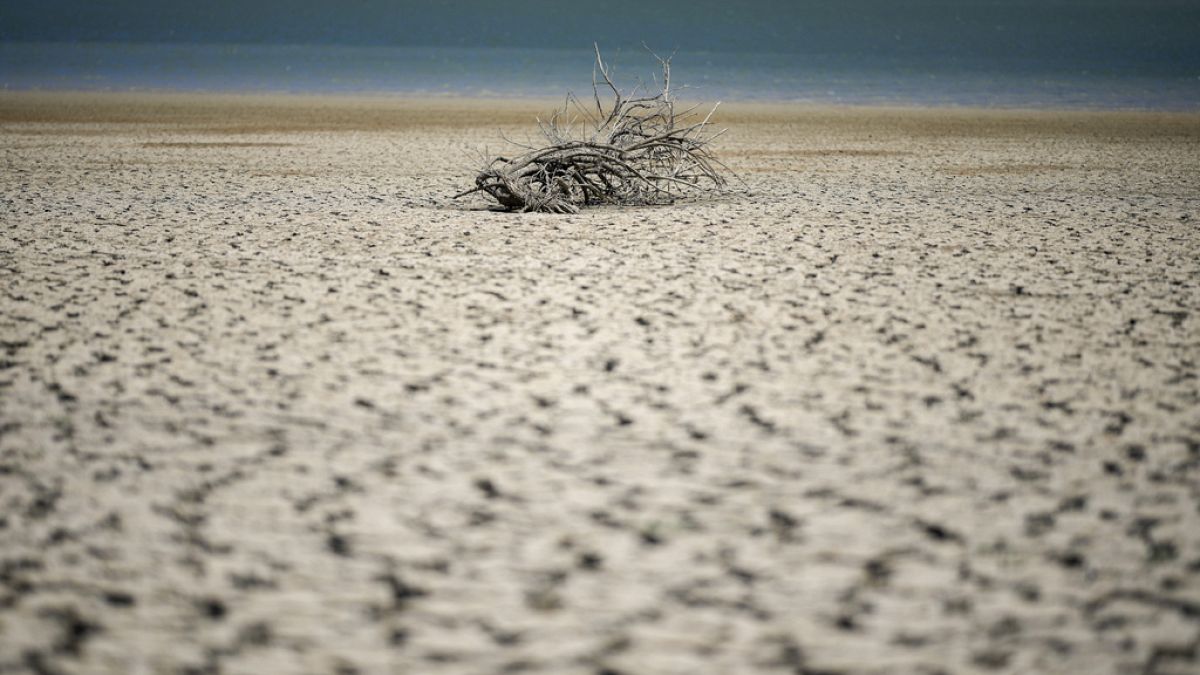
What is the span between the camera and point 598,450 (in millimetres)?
2422

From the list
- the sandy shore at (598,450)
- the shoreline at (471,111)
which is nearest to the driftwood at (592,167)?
the sandy shore at (598,450)

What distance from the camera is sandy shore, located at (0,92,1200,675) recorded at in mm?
1654

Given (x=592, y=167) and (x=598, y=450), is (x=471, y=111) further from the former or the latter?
(x=598, y=450)

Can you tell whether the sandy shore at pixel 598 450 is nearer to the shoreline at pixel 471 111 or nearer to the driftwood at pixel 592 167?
the driftwood at pixel 592 167

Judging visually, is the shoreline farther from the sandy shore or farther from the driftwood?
the sandy shore

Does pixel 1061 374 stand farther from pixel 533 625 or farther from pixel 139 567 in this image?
pixel 139 567

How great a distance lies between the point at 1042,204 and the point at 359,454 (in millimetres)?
5840

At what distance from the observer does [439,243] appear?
16.9 ft

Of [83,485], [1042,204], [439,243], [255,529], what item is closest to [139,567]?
[255,529]

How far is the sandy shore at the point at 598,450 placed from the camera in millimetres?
1654

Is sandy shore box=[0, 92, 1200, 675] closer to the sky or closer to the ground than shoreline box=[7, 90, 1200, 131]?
closer to the ground

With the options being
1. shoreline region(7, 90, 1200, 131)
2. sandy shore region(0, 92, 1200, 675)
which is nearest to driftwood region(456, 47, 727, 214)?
sandy shore region(0, 92, 1200, 675)

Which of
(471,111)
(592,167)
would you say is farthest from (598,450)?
(471,111)

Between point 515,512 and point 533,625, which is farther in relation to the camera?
point 515,512
